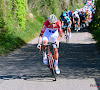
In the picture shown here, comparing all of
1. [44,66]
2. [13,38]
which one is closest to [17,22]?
[13,38]

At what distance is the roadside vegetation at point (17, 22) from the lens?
16.1 meters

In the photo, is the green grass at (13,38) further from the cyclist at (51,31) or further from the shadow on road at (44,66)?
the cyclist at (51,31)

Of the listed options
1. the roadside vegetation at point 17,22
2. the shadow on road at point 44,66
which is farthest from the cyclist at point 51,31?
the roadside vegetation at point 17,22

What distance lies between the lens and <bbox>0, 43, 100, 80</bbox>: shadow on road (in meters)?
9.27

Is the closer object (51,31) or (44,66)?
(51,31)

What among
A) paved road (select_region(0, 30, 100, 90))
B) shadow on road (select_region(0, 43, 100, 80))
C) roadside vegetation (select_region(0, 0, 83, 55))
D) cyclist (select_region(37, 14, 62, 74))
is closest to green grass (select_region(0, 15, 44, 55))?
roadside vegetation (select_region(0, 0, 83, 55))

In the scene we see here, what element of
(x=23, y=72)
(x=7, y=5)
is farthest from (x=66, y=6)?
(x=23, y=72)

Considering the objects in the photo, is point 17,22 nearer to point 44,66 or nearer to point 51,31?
point 44,66

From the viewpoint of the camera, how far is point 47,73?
379 inches

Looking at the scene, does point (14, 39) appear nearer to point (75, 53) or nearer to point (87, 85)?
point (75, 53)

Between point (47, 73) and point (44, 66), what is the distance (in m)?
1.37

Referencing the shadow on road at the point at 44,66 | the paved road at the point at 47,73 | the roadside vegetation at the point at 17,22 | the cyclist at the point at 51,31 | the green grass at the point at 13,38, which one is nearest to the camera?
the paved road at the point at 47,73

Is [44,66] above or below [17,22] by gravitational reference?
below

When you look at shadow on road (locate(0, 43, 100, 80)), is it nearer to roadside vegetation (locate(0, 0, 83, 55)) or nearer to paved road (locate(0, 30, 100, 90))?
paved road (locate(0, 30, 100, 90))
